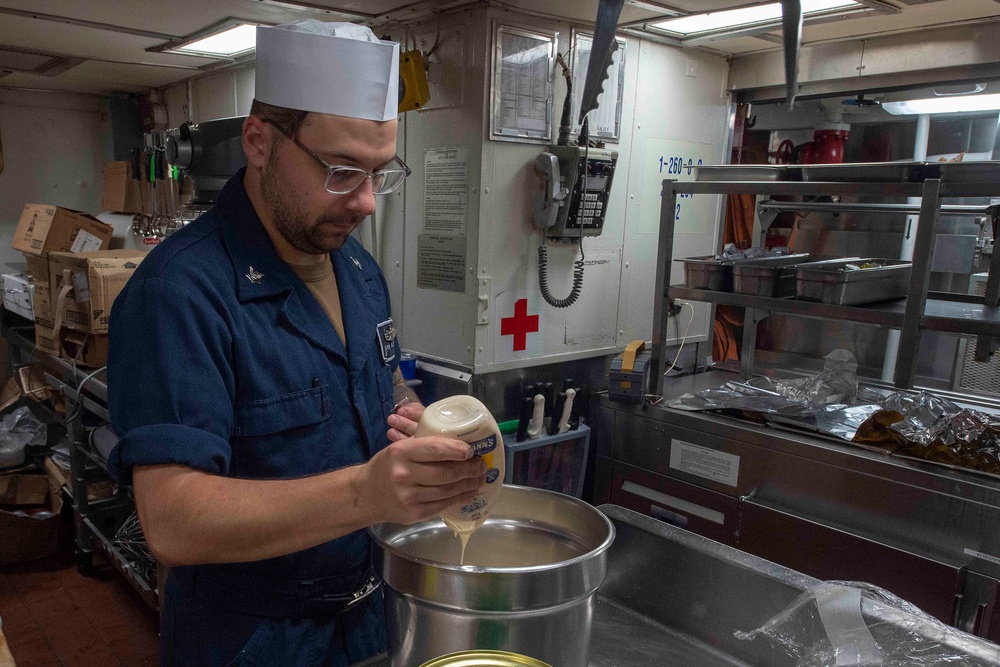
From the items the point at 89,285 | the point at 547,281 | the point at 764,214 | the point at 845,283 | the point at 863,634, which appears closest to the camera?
the point at 863,634

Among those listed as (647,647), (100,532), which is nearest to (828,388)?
(647,647)

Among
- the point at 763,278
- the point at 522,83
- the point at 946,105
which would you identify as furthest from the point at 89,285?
the point at 946,105

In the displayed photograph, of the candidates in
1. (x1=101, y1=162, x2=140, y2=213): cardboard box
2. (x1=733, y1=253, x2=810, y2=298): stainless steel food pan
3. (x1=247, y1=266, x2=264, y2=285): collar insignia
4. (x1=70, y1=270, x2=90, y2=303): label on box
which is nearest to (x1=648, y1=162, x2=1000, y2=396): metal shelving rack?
(x1=733, y1=253, x2=810, y2=298): stainless steel food pan

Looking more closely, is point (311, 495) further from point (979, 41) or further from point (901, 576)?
point (979, 41)

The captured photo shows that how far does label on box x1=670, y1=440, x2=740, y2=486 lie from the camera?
93.7 inches

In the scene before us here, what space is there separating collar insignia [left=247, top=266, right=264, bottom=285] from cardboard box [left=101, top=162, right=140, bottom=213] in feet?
11.9

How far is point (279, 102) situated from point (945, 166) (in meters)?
1.72

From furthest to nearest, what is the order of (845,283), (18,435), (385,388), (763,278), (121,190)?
(121,190), (18,435), (763,278), (845,283), (385,388)

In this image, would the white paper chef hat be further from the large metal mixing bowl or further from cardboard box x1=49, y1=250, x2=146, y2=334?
cardboard box x1=49, y1=250, x2=146, y2=334

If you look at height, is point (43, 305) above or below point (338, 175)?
below

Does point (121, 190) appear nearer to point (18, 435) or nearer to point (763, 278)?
point (18, 435)

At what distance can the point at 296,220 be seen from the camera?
121 centimetres

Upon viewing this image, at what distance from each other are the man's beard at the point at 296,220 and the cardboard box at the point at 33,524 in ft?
9.95

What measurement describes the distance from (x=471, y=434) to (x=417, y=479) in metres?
0.09
